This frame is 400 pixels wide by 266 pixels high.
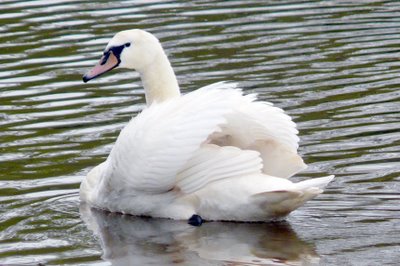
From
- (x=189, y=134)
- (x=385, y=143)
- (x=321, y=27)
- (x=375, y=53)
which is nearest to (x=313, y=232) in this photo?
(x=189, y=134)

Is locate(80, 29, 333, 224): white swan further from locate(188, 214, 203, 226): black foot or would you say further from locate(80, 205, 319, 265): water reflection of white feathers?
locate(80, 205, 319, 265): water reflection of white feathers

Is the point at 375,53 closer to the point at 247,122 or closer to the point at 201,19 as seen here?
the point at 201,19

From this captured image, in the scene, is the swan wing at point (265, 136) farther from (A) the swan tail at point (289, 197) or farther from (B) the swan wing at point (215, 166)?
(A) the swan tail at point (289, 197)

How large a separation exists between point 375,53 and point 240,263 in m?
6.40

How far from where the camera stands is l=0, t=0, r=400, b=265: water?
31.7 feet

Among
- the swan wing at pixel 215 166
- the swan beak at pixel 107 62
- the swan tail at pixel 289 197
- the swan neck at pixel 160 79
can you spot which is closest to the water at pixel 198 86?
the swan tail at pixel 289 197

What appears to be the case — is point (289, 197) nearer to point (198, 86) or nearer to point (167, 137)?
point (167, 137)

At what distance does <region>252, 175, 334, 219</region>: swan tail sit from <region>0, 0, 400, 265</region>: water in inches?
5.9

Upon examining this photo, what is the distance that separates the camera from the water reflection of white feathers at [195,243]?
30.6ft

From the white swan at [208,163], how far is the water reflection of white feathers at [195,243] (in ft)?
0.39

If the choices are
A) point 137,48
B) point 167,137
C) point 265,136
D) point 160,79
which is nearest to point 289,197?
point 265,136

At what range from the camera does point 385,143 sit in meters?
11.7

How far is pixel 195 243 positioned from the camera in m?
9.85

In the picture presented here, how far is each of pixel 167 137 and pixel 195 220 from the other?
661mm
